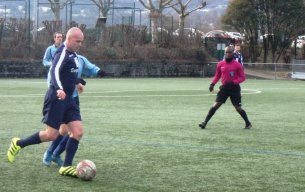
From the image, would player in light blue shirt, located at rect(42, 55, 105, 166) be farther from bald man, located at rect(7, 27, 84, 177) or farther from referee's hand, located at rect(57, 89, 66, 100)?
referee's hand, located at rect(57, 89, 66, 100)

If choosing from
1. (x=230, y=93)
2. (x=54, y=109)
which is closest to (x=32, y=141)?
(x=54, y=109)

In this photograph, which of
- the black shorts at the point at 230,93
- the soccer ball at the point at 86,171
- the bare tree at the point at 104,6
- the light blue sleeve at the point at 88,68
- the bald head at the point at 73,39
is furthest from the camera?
the bare tree at the point at 104,6

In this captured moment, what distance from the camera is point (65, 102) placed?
891cm

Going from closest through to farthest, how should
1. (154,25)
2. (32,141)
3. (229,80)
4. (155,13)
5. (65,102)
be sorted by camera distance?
(65,102), (32,141), (229,80), (154,25), (155,13)

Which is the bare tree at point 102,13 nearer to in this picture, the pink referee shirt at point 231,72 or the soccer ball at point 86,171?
the pink referee shirt at point 231,72

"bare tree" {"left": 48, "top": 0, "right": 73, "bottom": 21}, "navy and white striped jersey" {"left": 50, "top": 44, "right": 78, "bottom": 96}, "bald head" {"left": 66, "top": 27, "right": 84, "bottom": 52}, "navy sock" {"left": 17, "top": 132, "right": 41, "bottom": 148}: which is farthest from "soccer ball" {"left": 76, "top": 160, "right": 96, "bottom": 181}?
"bare tree" {"left": 48, "top": 0, "right": 73, "bottom": 21}

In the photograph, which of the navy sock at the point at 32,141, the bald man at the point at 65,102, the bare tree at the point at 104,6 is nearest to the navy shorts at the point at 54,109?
the bald man at the point at 65,102

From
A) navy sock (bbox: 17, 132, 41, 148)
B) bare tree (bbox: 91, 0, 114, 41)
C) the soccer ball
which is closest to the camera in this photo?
the soccer ball

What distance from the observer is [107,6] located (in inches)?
2124

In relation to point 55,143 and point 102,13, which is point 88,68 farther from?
point 102,13

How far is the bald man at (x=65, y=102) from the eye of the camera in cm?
882

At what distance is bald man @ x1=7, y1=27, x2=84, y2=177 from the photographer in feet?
28.9

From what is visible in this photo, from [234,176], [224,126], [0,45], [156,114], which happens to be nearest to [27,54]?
[0,45]

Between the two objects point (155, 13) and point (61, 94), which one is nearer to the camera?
point (61, 94)
